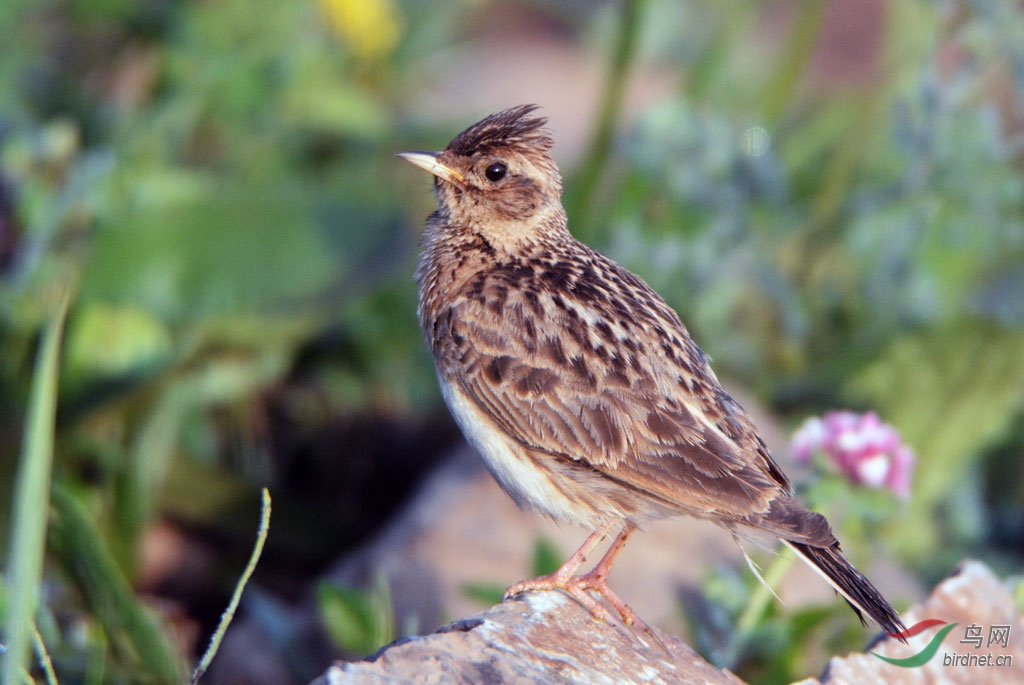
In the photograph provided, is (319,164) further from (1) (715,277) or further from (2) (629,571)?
(2) (629,571)

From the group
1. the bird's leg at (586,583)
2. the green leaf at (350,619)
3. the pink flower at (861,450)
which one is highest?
the pink flower at (861,450)

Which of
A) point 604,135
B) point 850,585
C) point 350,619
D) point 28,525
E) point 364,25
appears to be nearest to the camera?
point 28,525

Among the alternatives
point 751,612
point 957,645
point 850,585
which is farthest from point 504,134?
point 957,645

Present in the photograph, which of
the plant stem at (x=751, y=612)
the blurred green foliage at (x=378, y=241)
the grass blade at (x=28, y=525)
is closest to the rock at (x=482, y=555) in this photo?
the blurred green foliage at (x=378, y=241)

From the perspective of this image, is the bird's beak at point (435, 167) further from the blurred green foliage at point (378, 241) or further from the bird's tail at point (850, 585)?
the bird's tail at point (850, 585)

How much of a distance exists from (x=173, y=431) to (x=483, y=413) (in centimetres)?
255

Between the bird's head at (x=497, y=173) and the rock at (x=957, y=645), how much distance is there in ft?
6.27

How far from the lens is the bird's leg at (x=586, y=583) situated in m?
3.87

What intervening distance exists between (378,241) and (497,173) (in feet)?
7.16

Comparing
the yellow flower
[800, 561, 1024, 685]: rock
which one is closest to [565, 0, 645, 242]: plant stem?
the yellow flower

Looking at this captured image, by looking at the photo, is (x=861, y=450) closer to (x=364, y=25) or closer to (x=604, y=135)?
(x=604, y=135)

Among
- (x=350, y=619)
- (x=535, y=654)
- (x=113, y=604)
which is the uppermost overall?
(x=535, y=654)

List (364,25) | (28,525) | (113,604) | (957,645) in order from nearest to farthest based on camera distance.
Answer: (28,525), (957,645), (113,604), (364,25)

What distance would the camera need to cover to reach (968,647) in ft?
12.5
